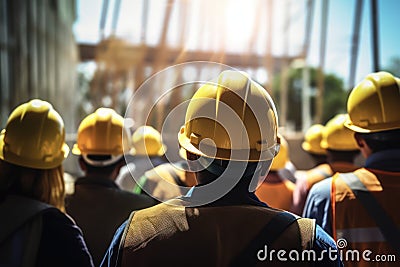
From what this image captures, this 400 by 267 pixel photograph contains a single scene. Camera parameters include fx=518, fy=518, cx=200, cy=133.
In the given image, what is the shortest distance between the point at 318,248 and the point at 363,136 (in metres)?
1.28

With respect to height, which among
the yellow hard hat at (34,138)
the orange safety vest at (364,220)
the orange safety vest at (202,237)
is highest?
the yellow hard hat at (34,138)

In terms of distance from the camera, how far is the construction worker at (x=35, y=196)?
2268 millimetres

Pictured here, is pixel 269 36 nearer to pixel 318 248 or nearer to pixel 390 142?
pixel 390 142

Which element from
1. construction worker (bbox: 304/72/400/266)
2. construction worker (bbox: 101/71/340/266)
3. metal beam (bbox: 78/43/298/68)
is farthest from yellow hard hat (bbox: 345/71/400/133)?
metal beam (bbox: 78/43/298/68)

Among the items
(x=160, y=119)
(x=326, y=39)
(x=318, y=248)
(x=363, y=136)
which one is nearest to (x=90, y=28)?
(x=160, y=119)

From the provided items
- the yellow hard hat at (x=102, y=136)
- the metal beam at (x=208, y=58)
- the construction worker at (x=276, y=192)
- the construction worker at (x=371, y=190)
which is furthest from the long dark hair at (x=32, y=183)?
the metal beam at (x=208, y=58)

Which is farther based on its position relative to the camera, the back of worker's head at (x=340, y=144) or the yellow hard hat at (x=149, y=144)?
the yellow hard hat at (x=149, y=144)

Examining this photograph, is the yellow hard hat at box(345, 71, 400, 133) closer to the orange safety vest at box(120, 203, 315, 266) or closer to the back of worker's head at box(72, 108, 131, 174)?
the orange safety vest at box(120, 203, 315, 266)

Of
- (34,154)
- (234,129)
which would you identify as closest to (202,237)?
(234,129)

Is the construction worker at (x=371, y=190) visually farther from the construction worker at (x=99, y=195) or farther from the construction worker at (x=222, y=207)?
the construction worker at (x=99, y=195)

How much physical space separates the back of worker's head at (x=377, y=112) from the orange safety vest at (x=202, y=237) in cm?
119

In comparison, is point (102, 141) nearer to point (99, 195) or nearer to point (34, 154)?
point (99, 195)

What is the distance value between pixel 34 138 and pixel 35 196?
1.29 ft

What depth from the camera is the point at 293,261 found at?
5.74 ft
